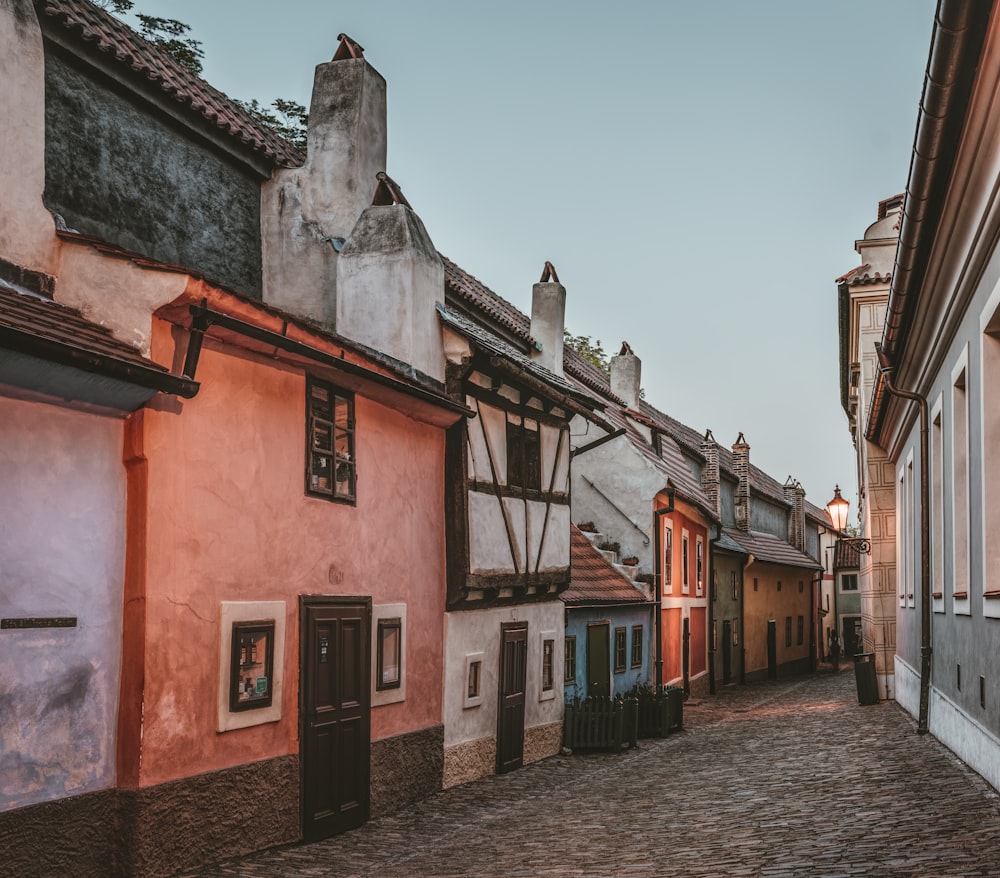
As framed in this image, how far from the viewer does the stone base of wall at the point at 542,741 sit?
18.3 m

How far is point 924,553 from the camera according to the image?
1589 centimetres

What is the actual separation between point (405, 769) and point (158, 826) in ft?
15.8

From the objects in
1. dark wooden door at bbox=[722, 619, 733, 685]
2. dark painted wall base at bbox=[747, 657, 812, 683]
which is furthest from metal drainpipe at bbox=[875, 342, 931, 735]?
dark painted wall base at bbox=[747, 657, 812, 683]

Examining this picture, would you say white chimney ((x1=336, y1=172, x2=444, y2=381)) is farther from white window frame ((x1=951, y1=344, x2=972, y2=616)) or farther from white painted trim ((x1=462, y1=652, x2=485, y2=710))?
white window frame ((x1=951, y1=344, x2=972, y2=616))

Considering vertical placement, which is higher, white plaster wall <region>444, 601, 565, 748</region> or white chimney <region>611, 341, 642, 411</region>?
white chimney <region>611, 341, 642, 411</region>

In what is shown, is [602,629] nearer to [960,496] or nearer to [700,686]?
[700,686]

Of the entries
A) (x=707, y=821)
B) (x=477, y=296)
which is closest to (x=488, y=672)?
(x=707, y=821)

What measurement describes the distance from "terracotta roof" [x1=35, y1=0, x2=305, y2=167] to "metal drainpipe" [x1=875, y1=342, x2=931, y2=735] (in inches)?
327

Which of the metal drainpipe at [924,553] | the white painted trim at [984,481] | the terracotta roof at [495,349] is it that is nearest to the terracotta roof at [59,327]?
the white painted trim at [984,481]

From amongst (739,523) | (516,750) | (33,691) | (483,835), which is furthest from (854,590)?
(33,691)

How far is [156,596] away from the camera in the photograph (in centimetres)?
956

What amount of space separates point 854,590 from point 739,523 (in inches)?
1105

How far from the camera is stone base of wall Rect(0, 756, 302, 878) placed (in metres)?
8.32

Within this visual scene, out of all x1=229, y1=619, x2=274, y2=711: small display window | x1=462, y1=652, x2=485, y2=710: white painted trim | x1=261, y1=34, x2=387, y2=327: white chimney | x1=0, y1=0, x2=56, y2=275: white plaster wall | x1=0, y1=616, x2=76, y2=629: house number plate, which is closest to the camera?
x1=0, y1=616, x2=76, y2=629: house number plate
